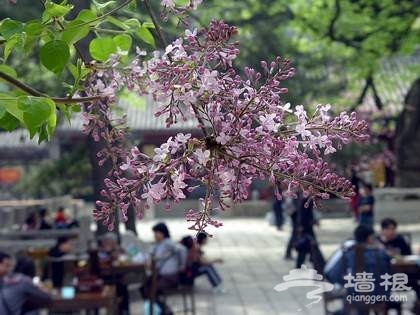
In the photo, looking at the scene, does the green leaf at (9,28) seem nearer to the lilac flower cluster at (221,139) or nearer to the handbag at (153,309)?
the lilac flower cluster at (221,139)

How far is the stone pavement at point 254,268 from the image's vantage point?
11812 millimetres

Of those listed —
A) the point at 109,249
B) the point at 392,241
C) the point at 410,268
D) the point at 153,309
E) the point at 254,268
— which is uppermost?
the point at 392,241

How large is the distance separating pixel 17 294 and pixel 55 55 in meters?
6.27

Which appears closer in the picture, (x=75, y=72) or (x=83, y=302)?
(x=75, y=72)

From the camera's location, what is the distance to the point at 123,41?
10.0 feet

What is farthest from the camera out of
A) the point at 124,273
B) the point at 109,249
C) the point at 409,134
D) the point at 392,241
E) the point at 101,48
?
the point at 409,134

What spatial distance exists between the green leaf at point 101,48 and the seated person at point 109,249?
8.42 m

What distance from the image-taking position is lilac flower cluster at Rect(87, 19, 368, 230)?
7.47ft

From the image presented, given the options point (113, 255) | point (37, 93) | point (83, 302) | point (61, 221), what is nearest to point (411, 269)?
point (83, 302)

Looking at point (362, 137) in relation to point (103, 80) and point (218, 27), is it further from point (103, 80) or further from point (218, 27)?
point (103, 80)

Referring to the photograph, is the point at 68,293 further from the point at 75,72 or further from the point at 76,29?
the point at 76,29

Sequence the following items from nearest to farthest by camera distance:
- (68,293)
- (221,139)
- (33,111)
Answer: (221,139) < (33,111) < (68,293)

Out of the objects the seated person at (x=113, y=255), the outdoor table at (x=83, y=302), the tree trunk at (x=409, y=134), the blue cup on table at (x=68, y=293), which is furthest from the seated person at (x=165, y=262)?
the tree trunk at (x=409, y=134)

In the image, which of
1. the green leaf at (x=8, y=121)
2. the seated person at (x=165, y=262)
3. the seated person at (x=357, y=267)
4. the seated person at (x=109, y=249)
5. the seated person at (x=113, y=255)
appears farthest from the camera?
the seated person at (x=109, y=249)
